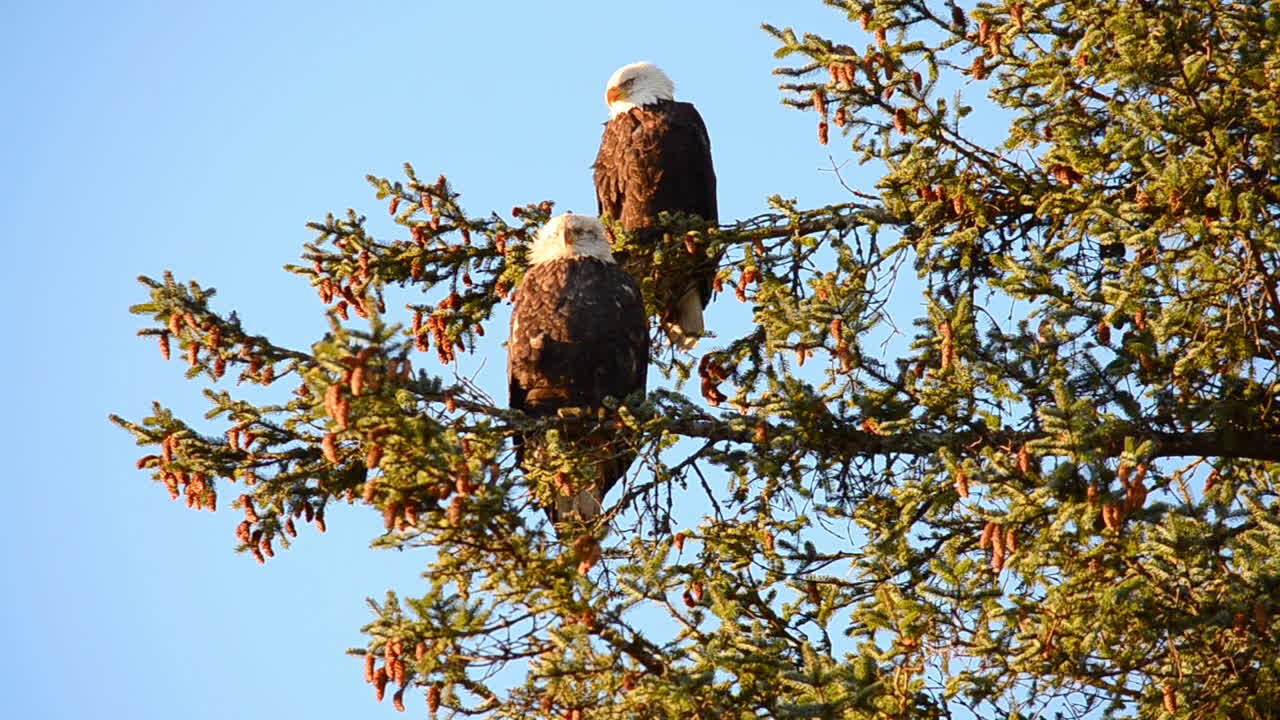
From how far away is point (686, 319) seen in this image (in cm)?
812

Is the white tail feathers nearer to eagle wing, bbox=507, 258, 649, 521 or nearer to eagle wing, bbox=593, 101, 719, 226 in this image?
eagle wing, bbox=593, 101, 719, 226

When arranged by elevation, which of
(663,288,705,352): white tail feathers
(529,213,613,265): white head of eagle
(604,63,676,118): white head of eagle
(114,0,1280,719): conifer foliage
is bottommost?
(114,0,1280,719): conifer foliage

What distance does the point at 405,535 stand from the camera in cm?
401

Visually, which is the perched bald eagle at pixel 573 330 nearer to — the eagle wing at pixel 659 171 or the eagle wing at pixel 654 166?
the eagle wing at pixel 659 171

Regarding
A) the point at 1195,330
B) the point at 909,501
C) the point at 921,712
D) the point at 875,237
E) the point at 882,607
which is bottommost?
the point at 921,712

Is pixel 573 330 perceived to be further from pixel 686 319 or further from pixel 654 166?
pixel 654 166

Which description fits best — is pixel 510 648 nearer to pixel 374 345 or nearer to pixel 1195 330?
pixel 374 345

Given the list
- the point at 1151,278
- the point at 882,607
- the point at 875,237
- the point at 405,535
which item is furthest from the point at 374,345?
the point at 875,237

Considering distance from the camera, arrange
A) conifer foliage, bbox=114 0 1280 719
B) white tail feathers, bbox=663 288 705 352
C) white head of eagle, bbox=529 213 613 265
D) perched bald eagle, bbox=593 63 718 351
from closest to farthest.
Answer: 1. conifer foliage, bbox=114 0 1280 719
2. white head of eagle, bbox=529 213 613 265
3. white tail feathers, bbox=663 288 705 352
4. perched bald eagle, bbox=593 63 718 351

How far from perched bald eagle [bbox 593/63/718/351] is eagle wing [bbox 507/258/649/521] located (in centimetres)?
118

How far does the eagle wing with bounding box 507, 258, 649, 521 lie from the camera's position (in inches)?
258

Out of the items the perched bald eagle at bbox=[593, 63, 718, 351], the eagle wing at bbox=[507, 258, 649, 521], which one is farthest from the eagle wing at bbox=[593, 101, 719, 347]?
the eagle wing at bbox=[507, 258, 649, 521]

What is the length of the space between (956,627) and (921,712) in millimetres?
292

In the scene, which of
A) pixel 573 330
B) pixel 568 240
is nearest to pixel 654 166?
pixel 568 240
